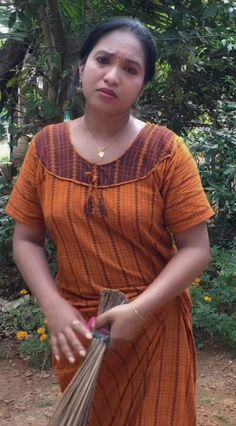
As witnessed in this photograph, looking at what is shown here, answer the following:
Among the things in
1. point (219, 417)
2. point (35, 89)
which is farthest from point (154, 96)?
point (219, 417)

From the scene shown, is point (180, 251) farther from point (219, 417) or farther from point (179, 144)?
point (219, 417)

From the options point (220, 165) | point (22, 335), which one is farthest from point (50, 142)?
point (220, 165)

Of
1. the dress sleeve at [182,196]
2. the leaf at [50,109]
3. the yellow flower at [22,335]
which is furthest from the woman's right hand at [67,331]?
the leaf at [50,109]

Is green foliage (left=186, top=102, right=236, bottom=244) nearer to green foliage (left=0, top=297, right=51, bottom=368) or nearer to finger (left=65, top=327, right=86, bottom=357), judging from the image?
green foliage (left=0, top=297, right=51, bottom=368)

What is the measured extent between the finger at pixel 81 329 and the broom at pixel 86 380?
0.06ft

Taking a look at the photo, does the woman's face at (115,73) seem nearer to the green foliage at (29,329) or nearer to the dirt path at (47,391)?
the dirt path at (47,391)

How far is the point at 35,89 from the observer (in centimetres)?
345

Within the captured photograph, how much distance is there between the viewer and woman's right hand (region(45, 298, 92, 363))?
4.40ft

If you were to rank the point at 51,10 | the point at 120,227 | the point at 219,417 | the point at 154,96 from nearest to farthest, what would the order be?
the point at 120,227, the point at 219,417, the point at 51,10, the point at 154,96

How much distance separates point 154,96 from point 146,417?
9.56ft

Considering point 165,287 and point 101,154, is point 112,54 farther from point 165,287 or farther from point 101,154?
point 165,287

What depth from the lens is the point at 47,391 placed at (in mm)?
2961

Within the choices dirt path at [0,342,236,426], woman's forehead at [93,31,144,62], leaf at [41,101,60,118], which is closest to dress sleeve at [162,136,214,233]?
woman's forehead at [93,31,144,62]

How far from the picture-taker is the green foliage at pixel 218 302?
322cm
